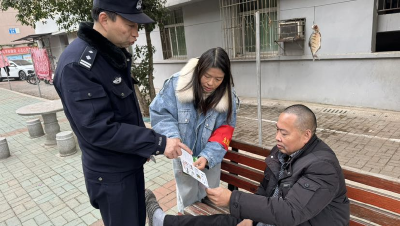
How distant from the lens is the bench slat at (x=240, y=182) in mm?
2297

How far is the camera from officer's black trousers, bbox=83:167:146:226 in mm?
1629

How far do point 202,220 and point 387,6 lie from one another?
20.9 feet

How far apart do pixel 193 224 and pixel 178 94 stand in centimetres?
96

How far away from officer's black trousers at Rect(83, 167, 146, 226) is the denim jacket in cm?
42

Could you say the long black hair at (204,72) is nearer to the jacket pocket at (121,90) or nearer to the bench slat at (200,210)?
the jacket pocket at (121,90)

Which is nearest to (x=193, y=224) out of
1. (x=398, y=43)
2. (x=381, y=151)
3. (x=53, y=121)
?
(x=381, y=151)

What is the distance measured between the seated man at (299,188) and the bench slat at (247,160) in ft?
1.53

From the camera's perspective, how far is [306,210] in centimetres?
140

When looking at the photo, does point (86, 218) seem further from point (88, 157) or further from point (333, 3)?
point (333, 3)

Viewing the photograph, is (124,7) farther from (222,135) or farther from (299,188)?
(299,188)

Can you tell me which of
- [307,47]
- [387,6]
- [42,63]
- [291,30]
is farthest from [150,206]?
[42,63]

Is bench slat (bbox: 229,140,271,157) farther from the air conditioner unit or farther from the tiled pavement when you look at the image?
the air conditioner unit

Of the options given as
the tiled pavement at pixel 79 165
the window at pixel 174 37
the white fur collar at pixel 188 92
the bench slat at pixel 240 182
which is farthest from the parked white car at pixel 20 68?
the white fur collar at pixel 188 92

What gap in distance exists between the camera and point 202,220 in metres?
1.99
